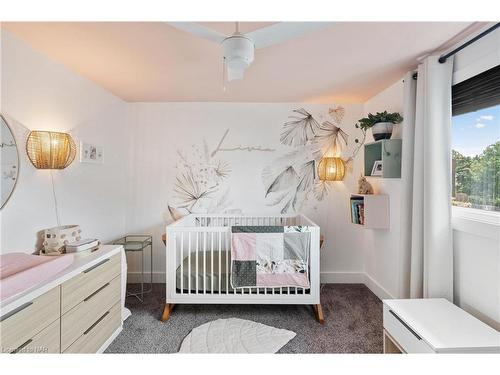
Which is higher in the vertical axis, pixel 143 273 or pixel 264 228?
pixel 264 228

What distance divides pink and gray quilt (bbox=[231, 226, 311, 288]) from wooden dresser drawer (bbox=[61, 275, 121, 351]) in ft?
3.14

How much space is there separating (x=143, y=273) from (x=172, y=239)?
3.66 ft

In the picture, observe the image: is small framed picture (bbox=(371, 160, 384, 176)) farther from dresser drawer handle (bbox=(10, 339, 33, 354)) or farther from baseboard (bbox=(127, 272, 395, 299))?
dresser drawer handle (bbox=(10, 339, 33, 354))

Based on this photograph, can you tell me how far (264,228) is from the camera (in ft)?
7.11

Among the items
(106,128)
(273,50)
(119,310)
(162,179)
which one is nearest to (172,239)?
(119,310)

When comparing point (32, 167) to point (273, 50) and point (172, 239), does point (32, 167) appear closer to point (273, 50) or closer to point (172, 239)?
point (172, 239)

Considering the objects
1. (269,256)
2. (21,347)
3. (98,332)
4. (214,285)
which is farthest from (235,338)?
(21,347)

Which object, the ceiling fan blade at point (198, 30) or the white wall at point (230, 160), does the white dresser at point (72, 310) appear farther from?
the ceiling fan blade at point (198, 30)

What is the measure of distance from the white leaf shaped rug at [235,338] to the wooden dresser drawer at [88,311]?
65cm

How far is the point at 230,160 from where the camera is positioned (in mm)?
3092

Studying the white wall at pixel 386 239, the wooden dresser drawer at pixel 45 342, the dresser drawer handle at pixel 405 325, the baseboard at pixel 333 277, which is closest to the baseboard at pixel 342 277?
the baseboard at pixel 333 277

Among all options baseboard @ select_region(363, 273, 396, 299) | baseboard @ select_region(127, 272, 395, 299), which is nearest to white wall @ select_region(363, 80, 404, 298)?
baseboard @ select_region(363, 273, 396, 299)

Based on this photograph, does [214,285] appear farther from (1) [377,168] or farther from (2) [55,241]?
(1) [377,168]

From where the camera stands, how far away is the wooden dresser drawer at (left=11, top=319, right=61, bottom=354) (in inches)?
45.9
